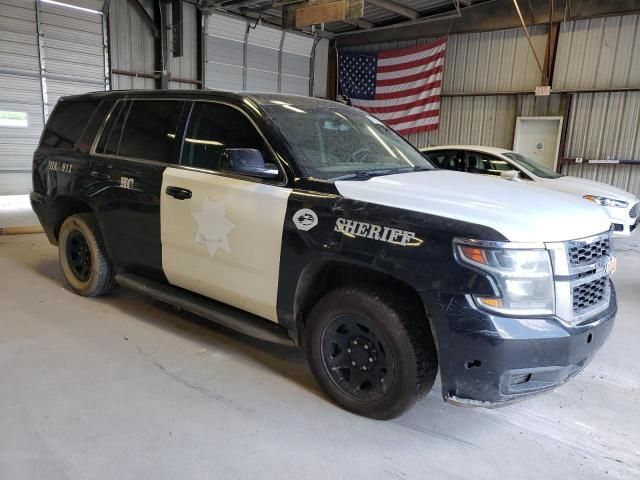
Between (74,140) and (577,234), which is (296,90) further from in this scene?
(577,234)

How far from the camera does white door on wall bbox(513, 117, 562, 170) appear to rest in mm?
12203

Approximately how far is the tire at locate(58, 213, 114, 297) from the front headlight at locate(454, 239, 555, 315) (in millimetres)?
3227

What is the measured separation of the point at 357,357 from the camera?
264cm

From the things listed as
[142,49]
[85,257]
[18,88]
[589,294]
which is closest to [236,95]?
[85,257]

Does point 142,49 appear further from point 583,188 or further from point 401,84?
point 583,188

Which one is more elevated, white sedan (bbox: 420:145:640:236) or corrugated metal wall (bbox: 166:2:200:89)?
corrugated metal wall (bbox: 166:2:200:89)

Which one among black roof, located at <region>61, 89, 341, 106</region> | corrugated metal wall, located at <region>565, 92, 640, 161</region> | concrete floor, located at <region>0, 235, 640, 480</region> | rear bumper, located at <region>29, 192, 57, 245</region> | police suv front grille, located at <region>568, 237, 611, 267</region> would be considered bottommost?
concrete floor, located at <region>0, 235, 640, 480</region>

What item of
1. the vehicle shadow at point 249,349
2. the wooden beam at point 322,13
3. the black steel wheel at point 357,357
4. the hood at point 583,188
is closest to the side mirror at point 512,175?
the hood at point 583,188

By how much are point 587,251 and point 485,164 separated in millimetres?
6355

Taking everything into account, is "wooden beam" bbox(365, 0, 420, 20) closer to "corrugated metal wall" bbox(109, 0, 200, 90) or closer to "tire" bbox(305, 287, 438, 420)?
"corrugated metal wall" bbox(109, 0, 200, 90)

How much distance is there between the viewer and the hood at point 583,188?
7418 mm

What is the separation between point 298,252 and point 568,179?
7.16 meters

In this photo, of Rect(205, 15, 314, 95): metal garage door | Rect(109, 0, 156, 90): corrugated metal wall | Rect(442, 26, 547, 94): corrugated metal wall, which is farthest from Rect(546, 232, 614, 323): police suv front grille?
Rect(205, 15, 314, 95): metal garage door

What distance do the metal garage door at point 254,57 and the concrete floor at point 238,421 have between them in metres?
10.7
